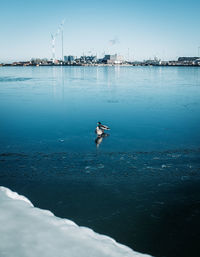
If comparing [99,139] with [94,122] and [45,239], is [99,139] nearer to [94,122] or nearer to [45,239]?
[94,122]

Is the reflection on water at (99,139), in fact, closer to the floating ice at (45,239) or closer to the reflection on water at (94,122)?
the reflection on water at (94,122)

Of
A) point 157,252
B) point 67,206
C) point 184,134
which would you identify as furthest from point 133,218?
point 184,134

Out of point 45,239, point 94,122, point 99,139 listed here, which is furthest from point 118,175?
point 94,122

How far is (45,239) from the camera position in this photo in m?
4.80

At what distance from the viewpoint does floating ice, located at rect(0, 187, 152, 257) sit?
4.43 meters

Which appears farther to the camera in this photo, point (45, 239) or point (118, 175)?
point (118, 175)

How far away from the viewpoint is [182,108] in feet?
77.8

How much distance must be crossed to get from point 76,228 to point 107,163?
5070 millimetres

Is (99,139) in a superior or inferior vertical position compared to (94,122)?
inferior

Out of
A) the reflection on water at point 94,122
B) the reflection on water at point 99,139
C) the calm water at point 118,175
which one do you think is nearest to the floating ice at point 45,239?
the calm water at point 118,175

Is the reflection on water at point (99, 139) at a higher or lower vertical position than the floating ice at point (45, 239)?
higher

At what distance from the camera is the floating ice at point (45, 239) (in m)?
4.43

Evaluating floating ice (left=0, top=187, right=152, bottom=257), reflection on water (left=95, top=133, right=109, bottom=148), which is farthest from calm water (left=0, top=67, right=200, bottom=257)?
floating ice (left=0, top=187, right=152, bottom=257)

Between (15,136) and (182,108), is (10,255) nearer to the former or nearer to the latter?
(15,136)
